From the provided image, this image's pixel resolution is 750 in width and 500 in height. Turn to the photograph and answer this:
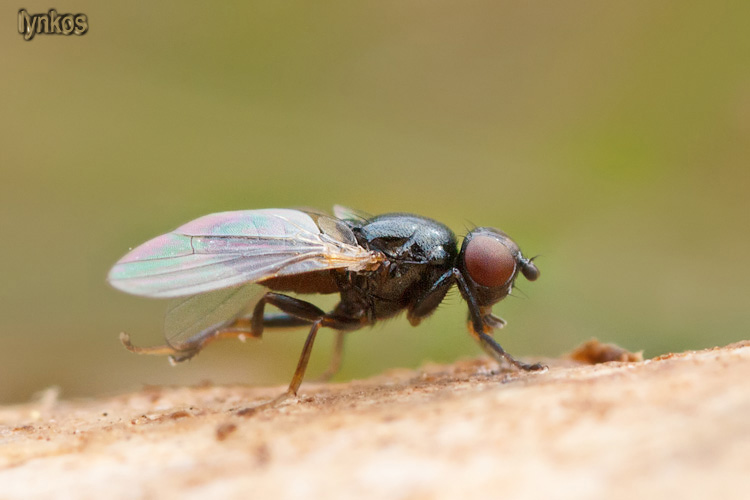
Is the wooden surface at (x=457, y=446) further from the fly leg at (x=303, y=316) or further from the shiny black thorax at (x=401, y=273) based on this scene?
the shiny black thorax at (x=401, y=273)

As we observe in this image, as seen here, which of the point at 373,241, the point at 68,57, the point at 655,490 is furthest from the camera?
the point at 68,57

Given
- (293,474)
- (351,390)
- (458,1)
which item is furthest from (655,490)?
(458,1)

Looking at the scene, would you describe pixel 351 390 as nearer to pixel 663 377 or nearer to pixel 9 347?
pixel 663 377

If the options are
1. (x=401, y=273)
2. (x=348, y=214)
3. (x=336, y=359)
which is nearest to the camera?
(x=401, y=273)

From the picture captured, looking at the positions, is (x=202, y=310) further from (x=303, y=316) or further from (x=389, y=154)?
(x=389, y=154)

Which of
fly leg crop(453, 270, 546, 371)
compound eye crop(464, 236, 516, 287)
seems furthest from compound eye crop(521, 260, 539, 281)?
fly leg crop(453, 270, 546, 371)

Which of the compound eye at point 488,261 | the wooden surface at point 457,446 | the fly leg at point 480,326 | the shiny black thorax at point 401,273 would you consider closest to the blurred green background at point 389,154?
the shiny black thorax at point 401,273

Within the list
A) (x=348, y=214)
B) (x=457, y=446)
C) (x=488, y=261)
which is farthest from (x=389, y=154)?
(x=457, y=446)
